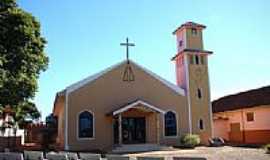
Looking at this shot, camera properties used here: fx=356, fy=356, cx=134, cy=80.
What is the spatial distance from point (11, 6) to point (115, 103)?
1088 centimetres

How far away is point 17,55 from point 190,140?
14467mm

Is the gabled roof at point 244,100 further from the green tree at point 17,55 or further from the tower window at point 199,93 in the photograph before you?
the green tree at point 17,55

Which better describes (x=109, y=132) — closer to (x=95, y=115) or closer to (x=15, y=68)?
(x=95, y=115)

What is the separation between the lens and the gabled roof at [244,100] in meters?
34.0

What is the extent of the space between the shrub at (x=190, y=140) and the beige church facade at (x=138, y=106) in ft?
3.41

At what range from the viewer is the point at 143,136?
27703mm

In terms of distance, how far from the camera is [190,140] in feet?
88.2

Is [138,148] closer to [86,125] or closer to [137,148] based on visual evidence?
[137,148]

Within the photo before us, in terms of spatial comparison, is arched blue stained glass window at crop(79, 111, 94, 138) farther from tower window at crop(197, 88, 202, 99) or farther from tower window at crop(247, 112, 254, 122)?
tower window at crop(247, 112, 254, 122)

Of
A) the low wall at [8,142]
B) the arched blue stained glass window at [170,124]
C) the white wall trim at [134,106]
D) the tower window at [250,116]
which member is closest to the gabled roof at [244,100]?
the tower window at [250,116]

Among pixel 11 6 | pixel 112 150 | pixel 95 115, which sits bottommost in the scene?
pixel 112 150

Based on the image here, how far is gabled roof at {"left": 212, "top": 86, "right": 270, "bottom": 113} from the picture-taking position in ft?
111

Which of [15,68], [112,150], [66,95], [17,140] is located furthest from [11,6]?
[17,140]

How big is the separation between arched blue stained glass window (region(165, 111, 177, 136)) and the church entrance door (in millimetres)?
1885
